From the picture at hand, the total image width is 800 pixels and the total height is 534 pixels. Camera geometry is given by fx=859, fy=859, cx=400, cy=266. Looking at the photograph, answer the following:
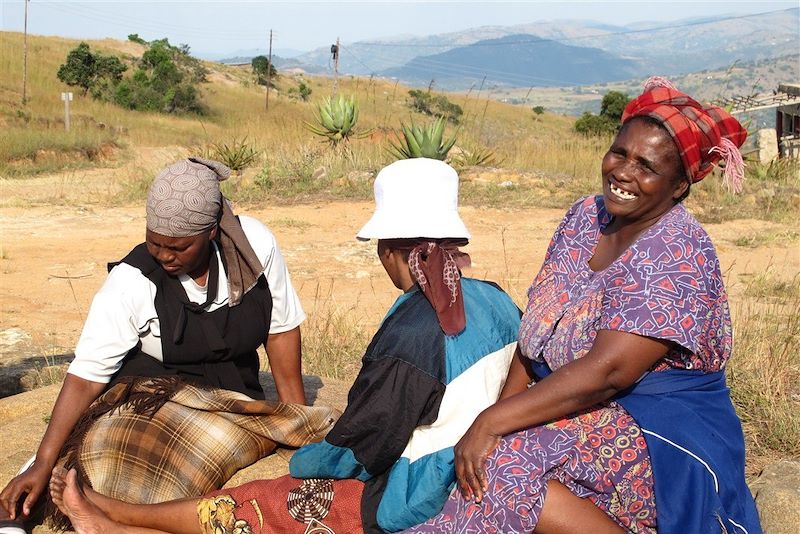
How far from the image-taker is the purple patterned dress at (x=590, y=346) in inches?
81.1

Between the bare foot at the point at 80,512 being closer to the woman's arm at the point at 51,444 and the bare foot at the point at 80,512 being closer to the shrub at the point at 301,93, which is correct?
the woman's arm at the point at 51,444

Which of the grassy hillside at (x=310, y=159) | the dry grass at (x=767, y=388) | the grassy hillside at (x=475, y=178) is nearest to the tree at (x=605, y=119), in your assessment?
the grassy hillside at (x=310, y=159)

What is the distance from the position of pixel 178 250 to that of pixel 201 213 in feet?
0.48

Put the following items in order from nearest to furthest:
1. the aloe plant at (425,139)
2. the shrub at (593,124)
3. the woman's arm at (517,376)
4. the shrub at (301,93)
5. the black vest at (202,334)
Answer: the woman's arm at (517,376) → the black vest at (202,334) → the aloe plant at (425,139) → the shrub at (593,124) → the shrub at (301,93)

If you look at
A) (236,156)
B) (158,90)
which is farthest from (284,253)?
(158,90)

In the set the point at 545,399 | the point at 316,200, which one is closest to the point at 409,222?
the point at 545,399

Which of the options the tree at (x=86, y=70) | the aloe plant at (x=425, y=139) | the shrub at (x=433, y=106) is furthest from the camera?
the shrub at (x=433, y=106)

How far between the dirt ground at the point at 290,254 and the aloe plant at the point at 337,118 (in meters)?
2.54

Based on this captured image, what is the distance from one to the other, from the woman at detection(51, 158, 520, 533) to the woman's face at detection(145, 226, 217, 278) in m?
0.67

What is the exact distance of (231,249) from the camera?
2.91m

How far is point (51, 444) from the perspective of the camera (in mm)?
2699

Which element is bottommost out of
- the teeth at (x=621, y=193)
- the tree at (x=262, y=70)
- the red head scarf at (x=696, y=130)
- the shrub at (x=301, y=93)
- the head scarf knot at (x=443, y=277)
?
the shrub at (x=301, y=93)

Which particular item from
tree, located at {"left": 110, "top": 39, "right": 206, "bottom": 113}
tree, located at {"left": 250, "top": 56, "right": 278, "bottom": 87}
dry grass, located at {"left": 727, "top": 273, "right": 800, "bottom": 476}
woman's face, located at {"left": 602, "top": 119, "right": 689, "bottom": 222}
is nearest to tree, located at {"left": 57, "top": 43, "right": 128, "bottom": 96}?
tree, located at {"left": 110, "top": 39, "right": 206, "bottom": 113}

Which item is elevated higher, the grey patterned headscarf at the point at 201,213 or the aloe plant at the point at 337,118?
the grey patterned headscarf at the point at 201,213
